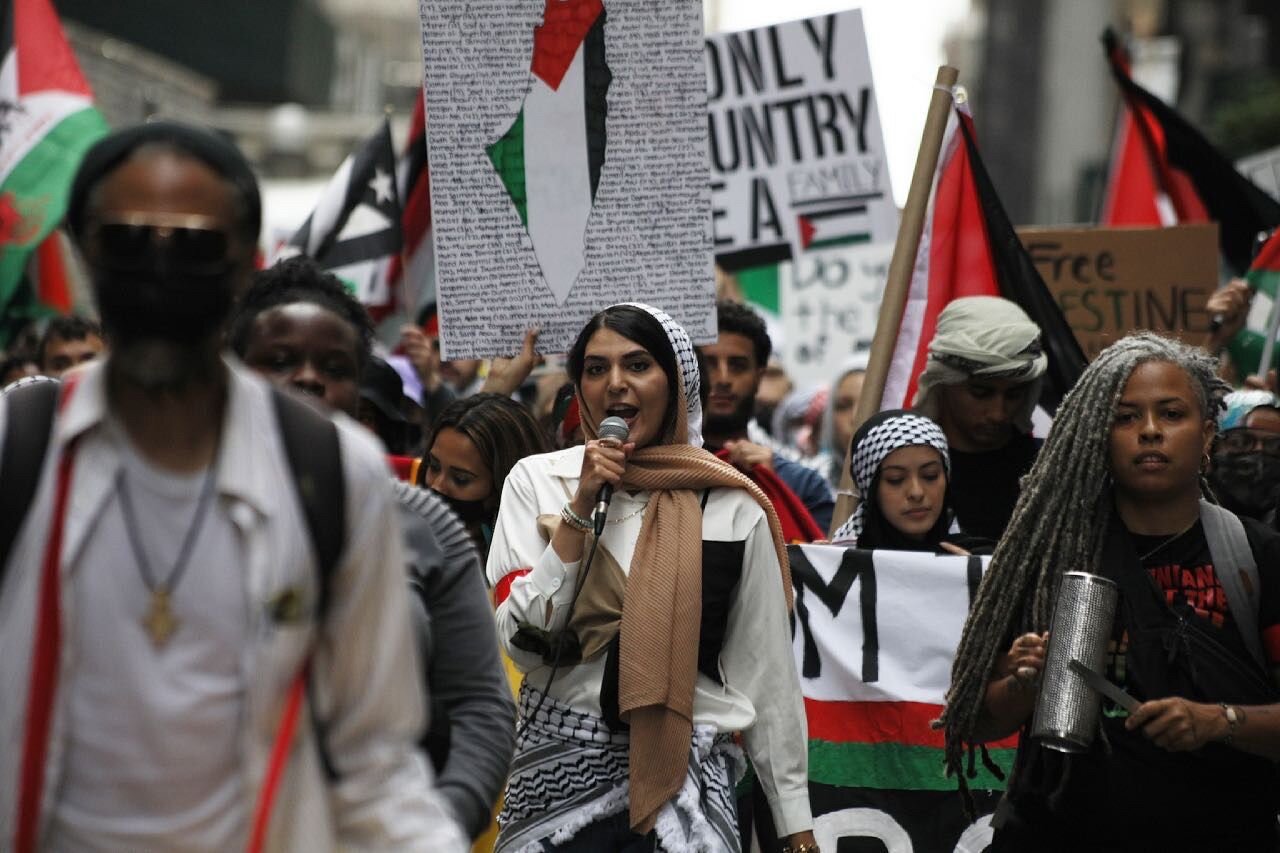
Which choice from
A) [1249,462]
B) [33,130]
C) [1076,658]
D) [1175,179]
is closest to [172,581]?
[1076,658]

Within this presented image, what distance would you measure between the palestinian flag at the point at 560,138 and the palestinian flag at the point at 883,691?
3.65 feet

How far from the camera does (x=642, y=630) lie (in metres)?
4.58

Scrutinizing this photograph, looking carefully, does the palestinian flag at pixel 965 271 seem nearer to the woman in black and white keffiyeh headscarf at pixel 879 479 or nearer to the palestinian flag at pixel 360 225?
the woman in black and white keffiyeh headscarf at pixel 879 479

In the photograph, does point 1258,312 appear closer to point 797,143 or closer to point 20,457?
point 797,143

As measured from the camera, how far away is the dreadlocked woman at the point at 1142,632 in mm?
4336

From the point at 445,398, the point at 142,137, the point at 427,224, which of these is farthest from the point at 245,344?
the point at 427,224

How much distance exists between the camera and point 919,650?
5.94 meters

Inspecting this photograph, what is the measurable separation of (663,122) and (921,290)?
1423 millimetres

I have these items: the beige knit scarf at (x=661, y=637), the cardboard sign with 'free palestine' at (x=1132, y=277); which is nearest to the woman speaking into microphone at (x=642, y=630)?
the beige knit scarf at (x=661, y=637)

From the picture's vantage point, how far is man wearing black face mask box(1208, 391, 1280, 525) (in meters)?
6.04

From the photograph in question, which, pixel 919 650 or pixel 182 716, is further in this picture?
pixel 919 650

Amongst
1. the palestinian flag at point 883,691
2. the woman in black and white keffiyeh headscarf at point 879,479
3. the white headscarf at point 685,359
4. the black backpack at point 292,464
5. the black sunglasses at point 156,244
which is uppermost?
the black sunglasses at point 156,244

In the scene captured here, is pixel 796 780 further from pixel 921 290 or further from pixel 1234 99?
pixel 1234 99

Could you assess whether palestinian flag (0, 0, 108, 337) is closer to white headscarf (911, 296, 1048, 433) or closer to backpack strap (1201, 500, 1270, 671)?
white headscarf (911, 296, 1048, 433)
